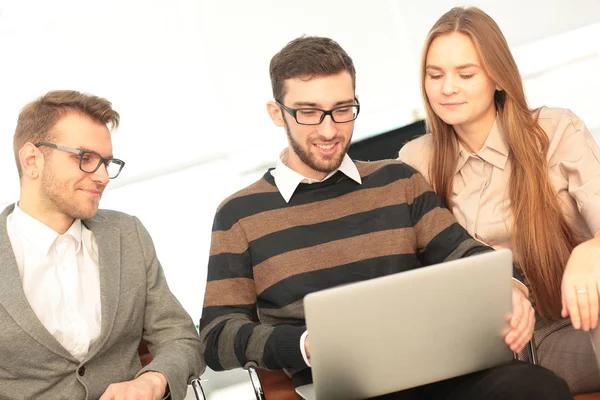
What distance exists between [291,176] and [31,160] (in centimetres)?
80

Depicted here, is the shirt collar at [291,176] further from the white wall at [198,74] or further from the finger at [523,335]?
the white wall at [198,74]

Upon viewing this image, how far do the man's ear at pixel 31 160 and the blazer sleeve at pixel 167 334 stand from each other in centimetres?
36

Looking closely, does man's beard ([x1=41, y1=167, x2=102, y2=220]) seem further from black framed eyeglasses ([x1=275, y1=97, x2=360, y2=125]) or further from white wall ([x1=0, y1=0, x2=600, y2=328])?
white wall ([x1=0, y1=0, x2=600, y2=328])

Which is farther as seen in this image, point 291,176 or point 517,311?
point 291,176

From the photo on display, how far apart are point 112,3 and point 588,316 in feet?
10.3

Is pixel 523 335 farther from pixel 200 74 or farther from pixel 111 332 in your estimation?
pixel 200 74

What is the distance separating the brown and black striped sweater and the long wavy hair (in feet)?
0.67

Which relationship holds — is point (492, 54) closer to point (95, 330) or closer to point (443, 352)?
point (443, 352)

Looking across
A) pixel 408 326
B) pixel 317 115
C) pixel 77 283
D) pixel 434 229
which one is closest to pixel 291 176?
pixel 317 115

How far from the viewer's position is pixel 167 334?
2473 millimetres

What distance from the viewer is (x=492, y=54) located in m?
2.58

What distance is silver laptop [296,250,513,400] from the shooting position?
174 centimetres

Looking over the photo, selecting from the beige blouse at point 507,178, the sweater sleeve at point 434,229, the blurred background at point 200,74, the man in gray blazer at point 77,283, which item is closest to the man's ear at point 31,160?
the man in gray blazer at point 77,283

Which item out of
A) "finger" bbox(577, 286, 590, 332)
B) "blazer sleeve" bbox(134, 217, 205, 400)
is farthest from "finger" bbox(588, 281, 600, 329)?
"blazer sleeve" bbox(134, 217, 205, 400)
